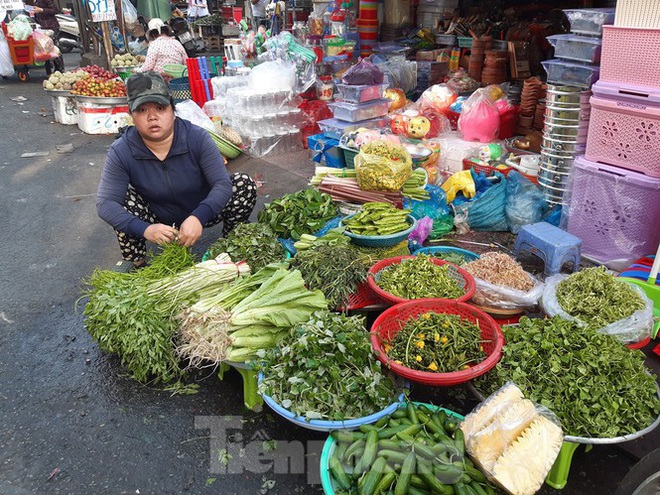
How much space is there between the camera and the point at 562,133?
4.19 m

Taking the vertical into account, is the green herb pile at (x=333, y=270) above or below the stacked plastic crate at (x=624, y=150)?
below

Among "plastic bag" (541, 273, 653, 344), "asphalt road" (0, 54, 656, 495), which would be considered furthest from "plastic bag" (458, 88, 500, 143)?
"asphalt road" (0, 54, 656, 495)

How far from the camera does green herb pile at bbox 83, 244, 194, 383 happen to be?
9.12 ft

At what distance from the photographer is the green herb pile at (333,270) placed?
10.2ft

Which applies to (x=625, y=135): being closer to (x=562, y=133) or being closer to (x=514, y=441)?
(x=562, y=133)

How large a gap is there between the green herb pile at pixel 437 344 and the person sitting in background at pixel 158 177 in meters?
1.60

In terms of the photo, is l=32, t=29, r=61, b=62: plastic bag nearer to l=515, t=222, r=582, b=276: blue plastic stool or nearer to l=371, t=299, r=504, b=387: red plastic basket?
l=515, t=222, r=582, b=276: blue plastic stool

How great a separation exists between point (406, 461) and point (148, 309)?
1.63 meters

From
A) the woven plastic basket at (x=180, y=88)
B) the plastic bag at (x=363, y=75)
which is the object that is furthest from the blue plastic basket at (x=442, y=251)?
the woven plastic basket at (x=180, y=88)

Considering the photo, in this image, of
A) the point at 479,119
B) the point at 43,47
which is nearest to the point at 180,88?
the point at 479,119

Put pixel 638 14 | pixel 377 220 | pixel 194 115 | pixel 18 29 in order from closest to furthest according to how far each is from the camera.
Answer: pixel 638 14, pixel 377 220, pixel 194 115, pixel 18 29

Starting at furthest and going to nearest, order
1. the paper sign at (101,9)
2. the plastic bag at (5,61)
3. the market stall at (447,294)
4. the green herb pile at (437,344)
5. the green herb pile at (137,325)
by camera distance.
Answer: the plastic bag at (5,61) < the paper sign at (101,9) < the green herb pile at (137,325) < the green herb pile at (437,344) < the market stall at (447,294)

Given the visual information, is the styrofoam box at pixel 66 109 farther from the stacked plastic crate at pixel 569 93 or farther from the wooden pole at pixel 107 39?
the stacked plastic crate at pixel 569 93

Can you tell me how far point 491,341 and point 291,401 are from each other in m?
1.07
